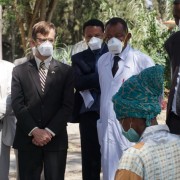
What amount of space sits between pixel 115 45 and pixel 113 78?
323 mm

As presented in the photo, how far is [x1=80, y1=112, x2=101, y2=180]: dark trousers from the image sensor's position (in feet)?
21.5

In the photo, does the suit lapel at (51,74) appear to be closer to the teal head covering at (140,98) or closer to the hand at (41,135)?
the hand at (41,135)

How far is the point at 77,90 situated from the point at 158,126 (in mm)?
3500

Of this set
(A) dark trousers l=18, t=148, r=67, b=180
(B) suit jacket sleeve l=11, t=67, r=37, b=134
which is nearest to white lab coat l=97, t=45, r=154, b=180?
(A) dark trousers l=18, t=148, r=67, b=180

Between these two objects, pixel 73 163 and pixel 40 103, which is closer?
pixel 40 103

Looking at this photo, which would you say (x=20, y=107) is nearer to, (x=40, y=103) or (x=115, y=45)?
(x=40, y=103)

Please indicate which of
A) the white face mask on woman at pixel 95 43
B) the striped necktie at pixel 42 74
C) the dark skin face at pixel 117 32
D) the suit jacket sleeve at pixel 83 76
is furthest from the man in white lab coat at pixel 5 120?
the dark skin face at pixel 117 32

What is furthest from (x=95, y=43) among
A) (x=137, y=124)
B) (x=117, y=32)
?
(x=137, y=124)

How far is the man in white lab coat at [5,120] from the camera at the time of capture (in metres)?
6.14

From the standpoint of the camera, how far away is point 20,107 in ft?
18.9

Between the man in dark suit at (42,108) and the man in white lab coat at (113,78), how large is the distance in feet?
1.15

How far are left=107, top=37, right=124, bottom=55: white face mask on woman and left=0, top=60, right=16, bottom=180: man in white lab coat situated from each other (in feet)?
3.66

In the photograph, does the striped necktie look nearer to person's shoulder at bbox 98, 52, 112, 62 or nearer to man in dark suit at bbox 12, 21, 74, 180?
man in dark suit at bbox 12, 21, 74, 180

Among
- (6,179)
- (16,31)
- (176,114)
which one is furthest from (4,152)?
(16,31)
